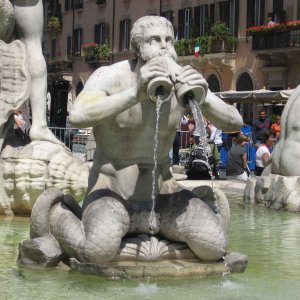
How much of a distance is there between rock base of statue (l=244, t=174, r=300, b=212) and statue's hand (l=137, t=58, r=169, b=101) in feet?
16.4

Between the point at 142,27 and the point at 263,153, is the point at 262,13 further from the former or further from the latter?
the point at 142,27

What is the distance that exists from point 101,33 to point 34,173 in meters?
51.9

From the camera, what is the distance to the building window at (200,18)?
47.7 m

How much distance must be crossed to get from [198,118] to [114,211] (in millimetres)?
728

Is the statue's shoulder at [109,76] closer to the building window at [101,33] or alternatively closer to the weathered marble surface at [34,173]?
the weathered marble surface at [34,173]

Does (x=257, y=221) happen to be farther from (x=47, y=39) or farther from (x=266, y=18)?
(x=47, y=39)

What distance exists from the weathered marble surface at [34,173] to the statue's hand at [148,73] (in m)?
3.57

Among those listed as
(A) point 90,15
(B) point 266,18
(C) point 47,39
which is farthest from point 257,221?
(C) point 47,39

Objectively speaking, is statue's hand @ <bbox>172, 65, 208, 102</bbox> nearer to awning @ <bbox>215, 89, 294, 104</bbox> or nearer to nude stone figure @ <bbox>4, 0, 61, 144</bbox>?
nude stone figure @ <bbox>4, 0, 61, 144</bbox>

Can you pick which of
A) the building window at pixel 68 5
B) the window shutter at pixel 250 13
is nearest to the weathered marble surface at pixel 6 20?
the window shutter at pixel 250 13

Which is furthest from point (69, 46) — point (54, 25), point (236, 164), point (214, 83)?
point (236, 164)

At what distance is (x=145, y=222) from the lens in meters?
5.92

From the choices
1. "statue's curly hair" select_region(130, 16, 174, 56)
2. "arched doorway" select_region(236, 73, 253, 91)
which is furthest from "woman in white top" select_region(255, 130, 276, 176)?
"arched doorway" select_region(236, 73, 253, 91)

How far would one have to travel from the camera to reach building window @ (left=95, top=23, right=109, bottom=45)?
5941cm
